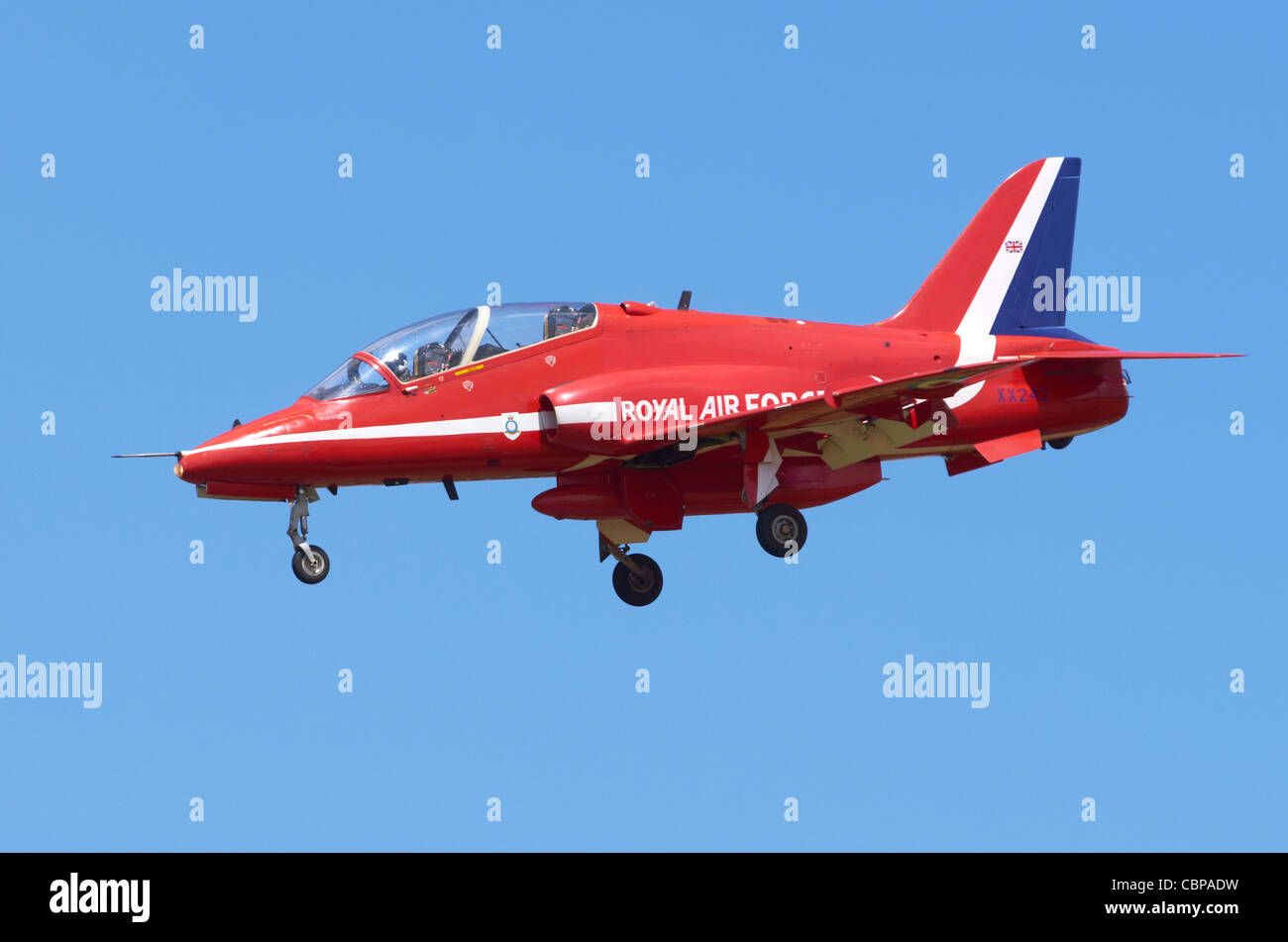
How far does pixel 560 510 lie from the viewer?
3388cm

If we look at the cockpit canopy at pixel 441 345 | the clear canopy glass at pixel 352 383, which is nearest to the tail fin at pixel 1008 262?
the cockpit canopy at pixel 441 345

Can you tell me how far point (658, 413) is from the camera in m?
32.3

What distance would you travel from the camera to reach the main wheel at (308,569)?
31953 mm

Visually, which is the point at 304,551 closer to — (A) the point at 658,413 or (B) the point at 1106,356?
(A) the point at 658,413

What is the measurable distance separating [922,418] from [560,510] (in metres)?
6.00

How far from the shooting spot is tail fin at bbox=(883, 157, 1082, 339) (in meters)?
36.8

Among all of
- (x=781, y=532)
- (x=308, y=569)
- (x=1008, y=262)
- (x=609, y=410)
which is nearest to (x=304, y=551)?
(x=308, y=569)

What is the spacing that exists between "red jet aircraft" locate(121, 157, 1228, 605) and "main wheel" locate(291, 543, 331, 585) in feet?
0.07

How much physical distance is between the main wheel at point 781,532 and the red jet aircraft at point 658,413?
0.03 metres

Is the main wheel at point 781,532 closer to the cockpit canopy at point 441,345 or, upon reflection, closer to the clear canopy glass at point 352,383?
the cockpit canopy at point 441,345

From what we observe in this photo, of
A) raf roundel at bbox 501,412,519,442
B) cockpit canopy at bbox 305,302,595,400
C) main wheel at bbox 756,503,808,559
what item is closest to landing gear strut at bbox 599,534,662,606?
main wheel at bbox 756,503,808,559

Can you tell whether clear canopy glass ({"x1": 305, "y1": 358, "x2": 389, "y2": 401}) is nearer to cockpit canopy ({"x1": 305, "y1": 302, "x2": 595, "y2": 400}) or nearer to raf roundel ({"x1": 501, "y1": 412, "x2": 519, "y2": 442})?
cockpit canopy ({"x1": 305, "y1": 302, "x2": 595, "y2": 400})

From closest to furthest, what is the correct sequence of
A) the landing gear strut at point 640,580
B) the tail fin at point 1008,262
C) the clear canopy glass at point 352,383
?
the clear canopy glass at point 352,383, the landing gear strut at point 640,580, the tail fin at point 1008,262
